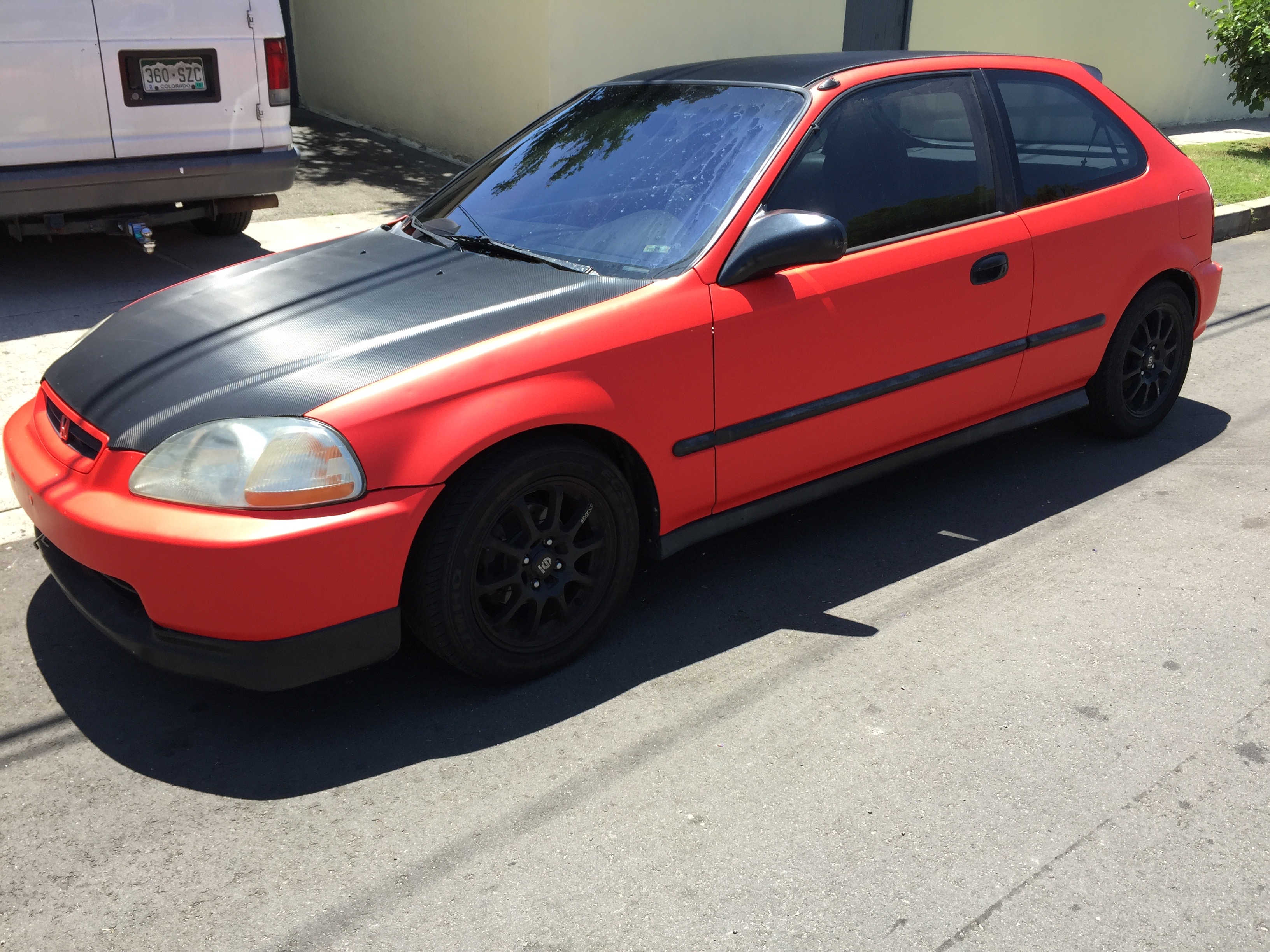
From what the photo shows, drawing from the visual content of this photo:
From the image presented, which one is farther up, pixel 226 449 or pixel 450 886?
pixel 226 449

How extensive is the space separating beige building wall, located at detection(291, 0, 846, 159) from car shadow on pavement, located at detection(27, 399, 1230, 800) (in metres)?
5.98

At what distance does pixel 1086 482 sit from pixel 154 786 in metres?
3.58

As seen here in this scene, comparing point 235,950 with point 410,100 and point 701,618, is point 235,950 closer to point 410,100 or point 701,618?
point 701,618

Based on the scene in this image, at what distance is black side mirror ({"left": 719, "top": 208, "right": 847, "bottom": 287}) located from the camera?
11.1 ft

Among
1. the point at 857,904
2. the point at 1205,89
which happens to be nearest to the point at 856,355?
the point at 857,904

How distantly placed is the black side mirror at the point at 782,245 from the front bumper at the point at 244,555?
1.12m

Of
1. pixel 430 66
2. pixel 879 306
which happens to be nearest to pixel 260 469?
pixel 879 306

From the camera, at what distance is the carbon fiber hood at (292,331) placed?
9.91ft

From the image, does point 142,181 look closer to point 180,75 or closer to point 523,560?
point 180,75

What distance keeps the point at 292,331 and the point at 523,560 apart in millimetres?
904

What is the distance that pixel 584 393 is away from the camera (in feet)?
10.5

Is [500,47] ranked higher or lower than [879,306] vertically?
higher

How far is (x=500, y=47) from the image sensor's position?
32.1 feet

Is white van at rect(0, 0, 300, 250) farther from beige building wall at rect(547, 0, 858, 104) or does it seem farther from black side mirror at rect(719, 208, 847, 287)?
black side mirror at rect(719, 208, 847, 287)
